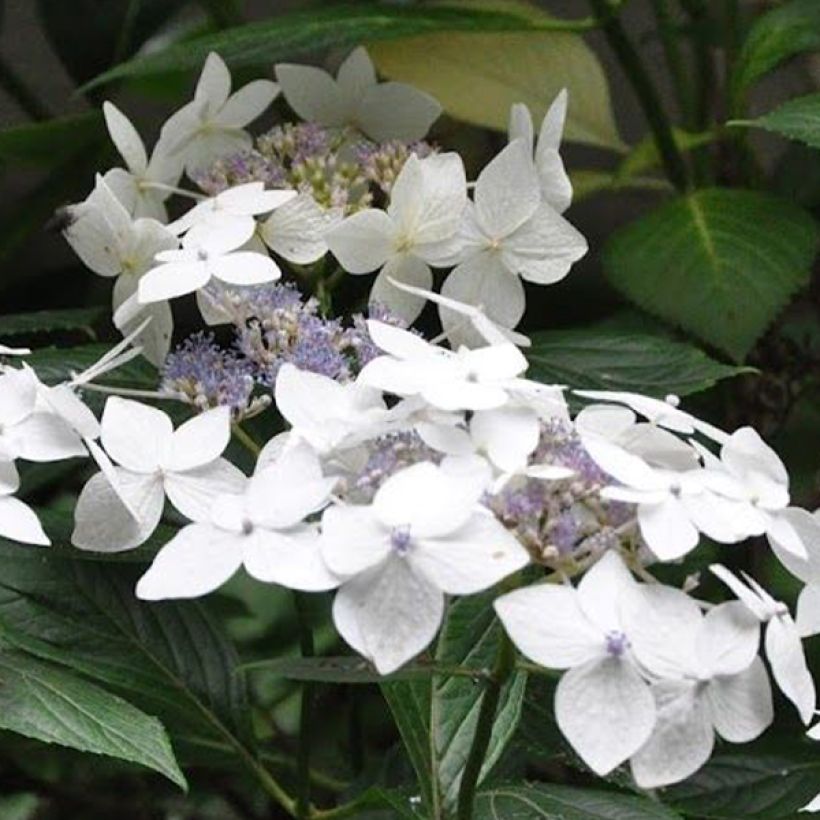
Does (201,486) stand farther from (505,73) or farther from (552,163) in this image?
(505,73)

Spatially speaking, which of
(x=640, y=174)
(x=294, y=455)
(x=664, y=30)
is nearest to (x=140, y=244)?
(x=294, y=455)

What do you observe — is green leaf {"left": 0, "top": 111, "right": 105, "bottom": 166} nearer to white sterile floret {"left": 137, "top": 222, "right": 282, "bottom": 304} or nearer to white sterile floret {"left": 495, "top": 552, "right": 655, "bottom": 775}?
white sterile floret {"left": 137, "top": 222, "right": 282, "bottom": 304}

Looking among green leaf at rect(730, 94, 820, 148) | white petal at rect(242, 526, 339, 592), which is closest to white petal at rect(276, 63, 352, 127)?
green leaf at rect(730, 94, 820, 148)

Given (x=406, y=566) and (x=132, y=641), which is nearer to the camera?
(x=406, y=566)

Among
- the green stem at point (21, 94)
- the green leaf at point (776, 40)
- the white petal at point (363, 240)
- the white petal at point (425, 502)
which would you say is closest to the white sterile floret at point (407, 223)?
the white petal at point (363, 240)

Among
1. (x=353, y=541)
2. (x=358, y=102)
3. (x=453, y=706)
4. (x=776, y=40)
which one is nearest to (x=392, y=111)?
(x=358, y=102)

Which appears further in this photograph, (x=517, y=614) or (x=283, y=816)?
(x=283, y=816)

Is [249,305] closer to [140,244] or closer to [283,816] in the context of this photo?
[140,244]

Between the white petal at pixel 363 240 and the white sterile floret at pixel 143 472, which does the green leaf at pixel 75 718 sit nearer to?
the white sterile floret at pixel 143 472
